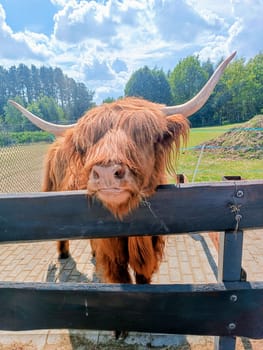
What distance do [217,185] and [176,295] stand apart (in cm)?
64

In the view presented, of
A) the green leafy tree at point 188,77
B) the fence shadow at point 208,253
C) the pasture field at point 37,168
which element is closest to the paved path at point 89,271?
the fence shadow at point 208,253

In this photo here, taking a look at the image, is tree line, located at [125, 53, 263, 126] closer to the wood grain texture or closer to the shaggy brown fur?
the shaggy brown fur

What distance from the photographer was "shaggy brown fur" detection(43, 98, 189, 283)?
1.48 metres

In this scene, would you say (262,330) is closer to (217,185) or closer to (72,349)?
(217,185)

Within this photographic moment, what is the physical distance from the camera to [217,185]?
1.44 meters

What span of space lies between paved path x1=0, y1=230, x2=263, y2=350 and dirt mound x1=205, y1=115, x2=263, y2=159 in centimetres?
1049

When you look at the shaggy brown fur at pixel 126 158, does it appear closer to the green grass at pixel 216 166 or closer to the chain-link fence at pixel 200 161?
the chain-link fence at pixel 200 161

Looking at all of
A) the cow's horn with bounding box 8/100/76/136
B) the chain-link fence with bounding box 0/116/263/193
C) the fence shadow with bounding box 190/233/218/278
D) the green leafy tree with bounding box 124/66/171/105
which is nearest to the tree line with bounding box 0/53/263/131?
the green leafy tree with bounding box 124/66/171/105

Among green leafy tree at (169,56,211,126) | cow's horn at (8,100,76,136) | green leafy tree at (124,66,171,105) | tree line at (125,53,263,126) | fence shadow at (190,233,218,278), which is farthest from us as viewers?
green leafy tree at (124,66,171,105)

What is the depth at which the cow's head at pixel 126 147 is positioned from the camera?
1.45 meters

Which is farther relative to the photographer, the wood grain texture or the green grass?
the green grass

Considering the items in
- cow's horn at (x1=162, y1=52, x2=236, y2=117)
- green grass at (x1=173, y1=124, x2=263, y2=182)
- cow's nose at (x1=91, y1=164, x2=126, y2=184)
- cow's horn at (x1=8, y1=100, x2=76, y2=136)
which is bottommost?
green grass at (x1=173, y1=124, x2=263, y2=182)

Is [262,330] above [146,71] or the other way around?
the other way around

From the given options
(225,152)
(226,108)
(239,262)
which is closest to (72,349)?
(239,262)
